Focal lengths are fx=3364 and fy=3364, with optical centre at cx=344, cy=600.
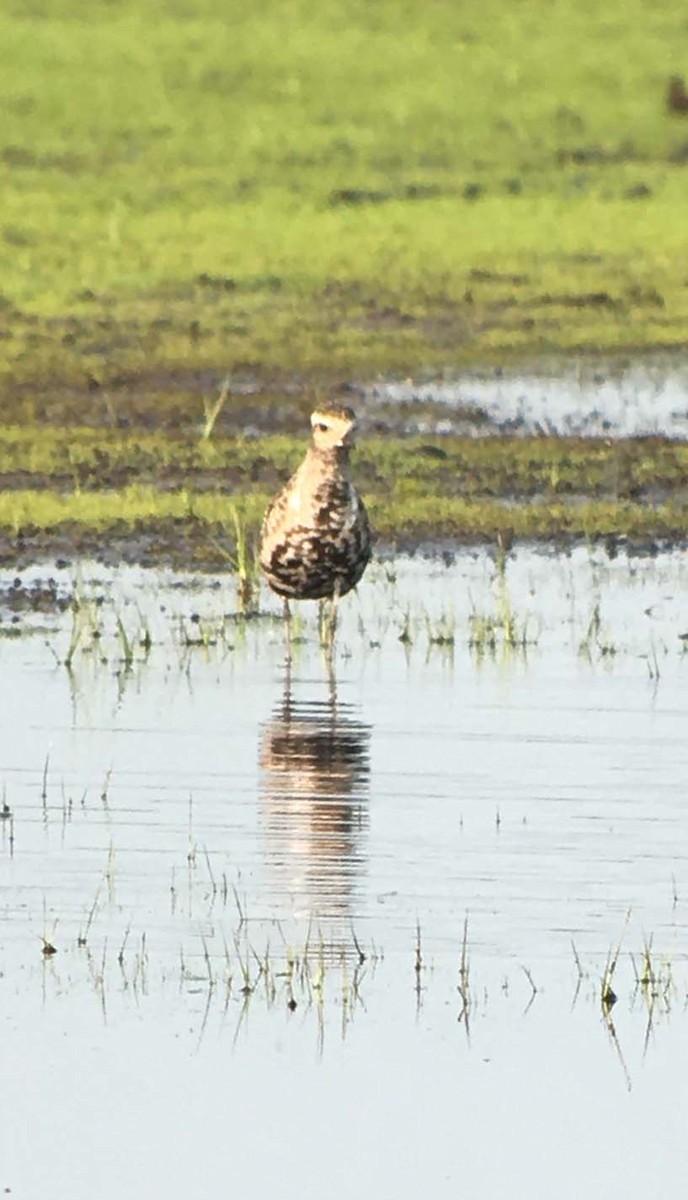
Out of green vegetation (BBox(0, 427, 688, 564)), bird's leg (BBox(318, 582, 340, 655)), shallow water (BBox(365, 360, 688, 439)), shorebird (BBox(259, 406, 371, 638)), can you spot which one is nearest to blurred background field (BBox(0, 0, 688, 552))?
green vegetation (BBox(0, 427, 688, 564))

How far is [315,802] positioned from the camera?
10.2 meters

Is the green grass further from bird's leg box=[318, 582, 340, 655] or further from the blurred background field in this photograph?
bird's leg box=[318, 582, 340, 655]

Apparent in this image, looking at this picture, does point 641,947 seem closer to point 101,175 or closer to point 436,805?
point 436,805

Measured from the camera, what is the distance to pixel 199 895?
8930 mm

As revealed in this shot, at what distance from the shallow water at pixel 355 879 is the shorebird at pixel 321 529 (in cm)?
28

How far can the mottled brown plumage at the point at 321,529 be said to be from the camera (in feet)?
43.3

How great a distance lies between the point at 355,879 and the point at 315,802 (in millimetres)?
1109

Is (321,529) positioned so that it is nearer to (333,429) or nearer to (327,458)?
(327,458)

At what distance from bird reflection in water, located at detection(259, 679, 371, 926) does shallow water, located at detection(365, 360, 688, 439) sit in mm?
7996

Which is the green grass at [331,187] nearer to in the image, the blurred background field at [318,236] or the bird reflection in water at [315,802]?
the blurred background field at [318,236]

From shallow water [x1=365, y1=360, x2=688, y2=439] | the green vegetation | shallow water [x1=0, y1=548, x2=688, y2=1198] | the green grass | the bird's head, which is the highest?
the green grass

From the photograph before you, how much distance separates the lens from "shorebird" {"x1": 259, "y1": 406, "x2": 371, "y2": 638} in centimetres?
1320

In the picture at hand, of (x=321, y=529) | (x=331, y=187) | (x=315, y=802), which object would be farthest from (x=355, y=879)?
(x=331, y=187)

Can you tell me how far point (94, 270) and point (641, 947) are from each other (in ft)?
61.9
